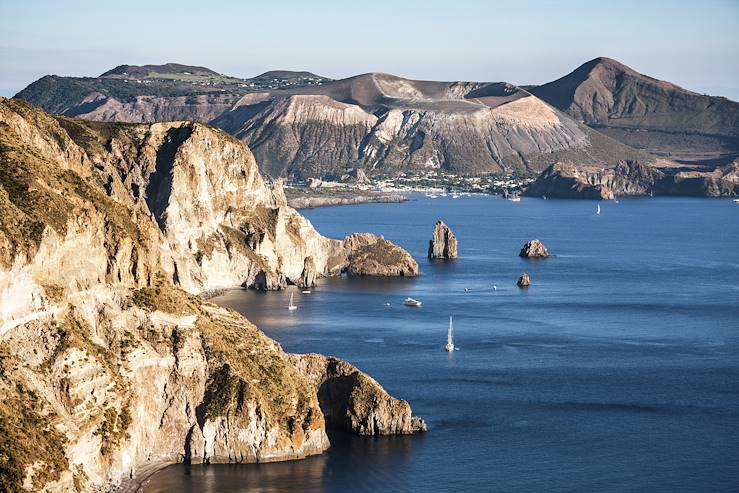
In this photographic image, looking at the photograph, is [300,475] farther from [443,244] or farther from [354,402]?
[443,244]

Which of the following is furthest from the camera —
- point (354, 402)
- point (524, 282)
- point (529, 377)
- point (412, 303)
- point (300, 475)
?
point (524, 282)

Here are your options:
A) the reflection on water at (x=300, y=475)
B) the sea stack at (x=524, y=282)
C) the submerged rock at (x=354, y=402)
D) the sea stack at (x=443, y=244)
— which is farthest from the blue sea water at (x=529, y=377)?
the sea stack at (x=443, y=244)

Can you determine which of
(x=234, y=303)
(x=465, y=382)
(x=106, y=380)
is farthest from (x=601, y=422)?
(x=234, y=303)

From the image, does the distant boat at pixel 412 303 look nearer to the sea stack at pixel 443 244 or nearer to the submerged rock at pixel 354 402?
the sea stack at pixel 443 244

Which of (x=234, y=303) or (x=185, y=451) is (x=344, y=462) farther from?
(x=234, y=303)

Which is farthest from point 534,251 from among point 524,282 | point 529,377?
point 529,377

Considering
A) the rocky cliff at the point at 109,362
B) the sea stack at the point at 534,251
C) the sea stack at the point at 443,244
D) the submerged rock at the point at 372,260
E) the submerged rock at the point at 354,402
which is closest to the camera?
the rocky cliff at the point at 109,362

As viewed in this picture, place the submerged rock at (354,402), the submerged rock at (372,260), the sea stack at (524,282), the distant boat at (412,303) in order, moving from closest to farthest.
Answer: the submerged rock at (354,402) → the distant boat at (412,303) → the sea stack at (524,282) → the submerged rock at (372,260)
